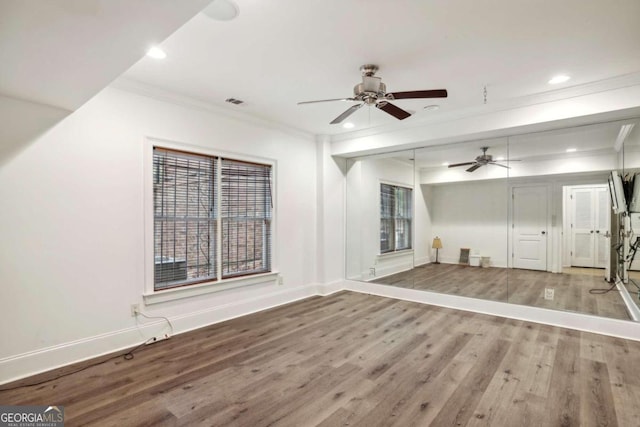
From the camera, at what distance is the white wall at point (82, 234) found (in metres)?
2.64

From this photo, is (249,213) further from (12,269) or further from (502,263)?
(502,263)

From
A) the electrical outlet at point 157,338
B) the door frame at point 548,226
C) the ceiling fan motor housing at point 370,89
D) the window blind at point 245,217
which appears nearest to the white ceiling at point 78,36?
the ceiling fan motor housing at point 370,89

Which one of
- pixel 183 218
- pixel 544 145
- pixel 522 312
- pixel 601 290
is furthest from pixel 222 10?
pixel 601 290

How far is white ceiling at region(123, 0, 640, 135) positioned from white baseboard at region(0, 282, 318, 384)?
2.61m

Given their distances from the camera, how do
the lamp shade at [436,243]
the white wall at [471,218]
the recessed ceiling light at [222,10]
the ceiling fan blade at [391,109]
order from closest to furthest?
the recessed ceiling light at [222,10]
the ceiling fan blade at [391,109]
the white wall at [471,218]
the lamp shade at [436,243]

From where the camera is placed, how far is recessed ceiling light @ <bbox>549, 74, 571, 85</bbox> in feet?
10.4

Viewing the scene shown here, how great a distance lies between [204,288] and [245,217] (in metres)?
1.08

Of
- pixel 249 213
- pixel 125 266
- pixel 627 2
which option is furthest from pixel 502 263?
pixel 125 266

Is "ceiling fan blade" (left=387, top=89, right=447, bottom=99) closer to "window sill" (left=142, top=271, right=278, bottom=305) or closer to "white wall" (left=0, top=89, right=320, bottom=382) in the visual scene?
"white wall" (left=0, top=89, right=320, bottom=382)

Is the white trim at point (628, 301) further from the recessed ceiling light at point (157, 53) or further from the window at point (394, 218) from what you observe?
the recessed ceiling light at point (157, 53)

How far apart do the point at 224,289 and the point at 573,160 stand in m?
4.89

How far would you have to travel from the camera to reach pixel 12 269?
2.62 meters

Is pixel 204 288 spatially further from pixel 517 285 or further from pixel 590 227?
pixel 590 227

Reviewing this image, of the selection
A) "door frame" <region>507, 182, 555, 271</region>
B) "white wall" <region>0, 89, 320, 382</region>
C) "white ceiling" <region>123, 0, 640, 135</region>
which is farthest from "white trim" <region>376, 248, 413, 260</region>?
"white wall" <region>0, 89, 320, 382</region>
